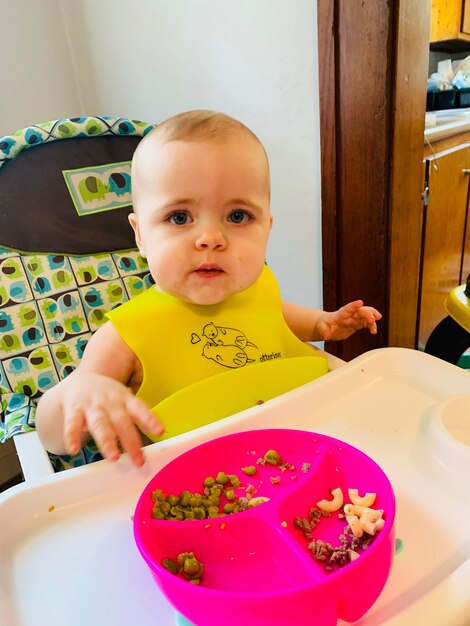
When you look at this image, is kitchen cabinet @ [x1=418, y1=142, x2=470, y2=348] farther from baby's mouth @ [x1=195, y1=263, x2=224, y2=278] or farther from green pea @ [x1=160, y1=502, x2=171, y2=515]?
green pea @ [x1=160, y1=502, x2=171, y2=515]

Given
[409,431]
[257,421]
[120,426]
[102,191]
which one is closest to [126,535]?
[120,426]

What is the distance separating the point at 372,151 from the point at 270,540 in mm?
785

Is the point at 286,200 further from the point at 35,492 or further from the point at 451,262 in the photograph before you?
the point at 451,262

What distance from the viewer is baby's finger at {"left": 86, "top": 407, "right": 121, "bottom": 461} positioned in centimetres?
50

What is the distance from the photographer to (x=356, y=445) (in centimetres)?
59

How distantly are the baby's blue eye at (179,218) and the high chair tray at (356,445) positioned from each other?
253 mm

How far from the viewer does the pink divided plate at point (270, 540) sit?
0.35 metres

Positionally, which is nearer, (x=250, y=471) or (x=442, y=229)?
(x=250, y=471)

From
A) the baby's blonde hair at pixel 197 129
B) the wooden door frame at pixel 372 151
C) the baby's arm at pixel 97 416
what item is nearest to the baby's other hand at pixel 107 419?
the baby's arm at pixel 97 416

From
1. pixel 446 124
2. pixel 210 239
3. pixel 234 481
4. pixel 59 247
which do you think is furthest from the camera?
pixel 446 124

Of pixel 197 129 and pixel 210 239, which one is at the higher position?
pixel 197 129

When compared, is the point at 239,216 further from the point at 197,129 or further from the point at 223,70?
the point at 223,70

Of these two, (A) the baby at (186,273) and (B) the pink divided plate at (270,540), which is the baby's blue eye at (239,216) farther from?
(B) the pink divided plate at (270,540)

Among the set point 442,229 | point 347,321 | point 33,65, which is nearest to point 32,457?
point 347,321
